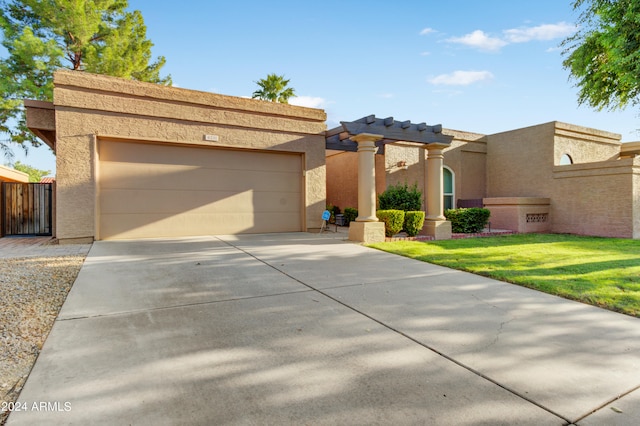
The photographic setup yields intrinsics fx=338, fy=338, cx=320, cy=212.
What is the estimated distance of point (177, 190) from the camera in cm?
1090

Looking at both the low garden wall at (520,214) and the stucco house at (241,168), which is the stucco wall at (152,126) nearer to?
the stucco house at (241,168)

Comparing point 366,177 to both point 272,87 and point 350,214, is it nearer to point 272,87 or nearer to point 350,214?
point 350,214

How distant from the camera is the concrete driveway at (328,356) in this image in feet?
6.99

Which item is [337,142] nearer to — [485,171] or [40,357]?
[485,171]

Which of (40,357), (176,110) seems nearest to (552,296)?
(40,357)

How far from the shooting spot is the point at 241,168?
11797 mm

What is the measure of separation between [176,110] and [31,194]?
5995 mm

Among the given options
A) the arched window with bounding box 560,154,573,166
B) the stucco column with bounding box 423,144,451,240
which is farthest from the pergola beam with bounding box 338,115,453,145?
the arched window with bounding box 560,154,573,166

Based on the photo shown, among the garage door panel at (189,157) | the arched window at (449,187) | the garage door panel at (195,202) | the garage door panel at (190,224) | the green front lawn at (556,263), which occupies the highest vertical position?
the garage door panel at (189,157)

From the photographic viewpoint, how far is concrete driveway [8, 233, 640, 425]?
6.99 feet

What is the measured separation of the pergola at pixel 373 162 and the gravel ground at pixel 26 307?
7.21 meters

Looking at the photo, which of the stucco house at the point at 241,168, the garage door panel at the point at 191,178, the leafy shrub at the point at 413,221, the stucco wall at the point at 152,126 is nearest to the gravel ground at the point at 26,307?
the stucco wall at the point at 152,126

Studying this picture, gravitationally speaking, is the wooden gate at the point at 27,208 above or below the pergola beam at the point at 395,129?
below

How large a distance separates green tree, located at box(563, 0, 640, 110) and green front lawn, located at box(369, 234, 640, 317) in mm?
4138
